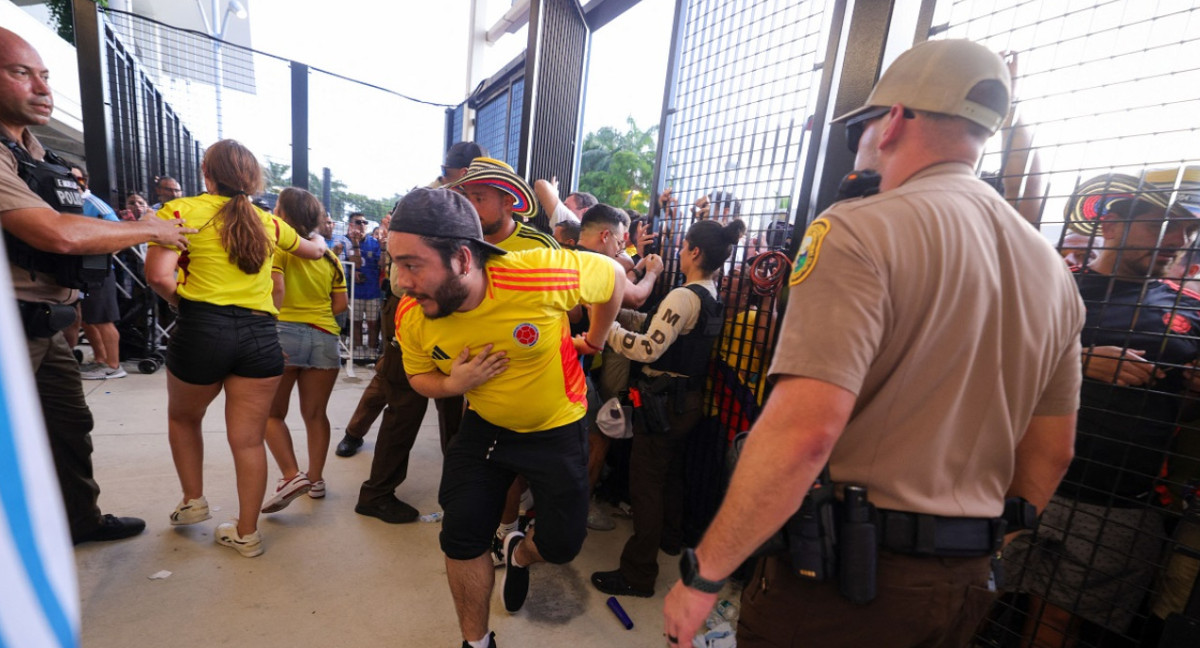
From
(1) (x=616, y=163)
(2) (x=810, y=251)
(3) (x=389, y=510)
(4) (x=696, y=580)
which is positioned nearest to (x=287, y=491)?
(3) (x=389, y=510)

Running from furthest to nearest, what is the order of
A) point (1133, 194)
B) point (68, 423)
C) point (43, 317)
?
point (68, 423)
point (43, 317)
point (1133, 194)

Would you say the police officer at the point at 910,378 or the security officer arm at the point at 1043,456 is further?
the security officer arm at the point at 1043,456

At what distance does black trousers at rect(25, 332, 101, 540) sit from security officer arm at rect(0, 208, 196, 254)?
0.47 metres

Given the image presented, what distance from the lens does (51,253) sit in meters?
1.87

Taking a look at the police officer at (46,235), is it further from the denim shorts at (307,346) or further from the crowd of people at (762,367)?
the denim shorts at (307,346)

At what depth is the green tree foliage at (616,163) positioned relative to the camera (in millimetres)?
19250

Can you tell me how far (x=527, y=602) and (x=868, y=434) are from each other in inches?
77.1

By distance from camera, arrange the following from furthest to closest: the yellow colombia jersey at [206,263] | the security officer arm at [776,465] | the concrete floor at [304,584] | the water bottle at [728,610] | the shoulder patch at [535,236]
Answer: the shoulder patch at [535,236] → the water bottle at [728,610] → the yellow colombia jersey at [206,263] → the concrete floor at [304,584] → the security officer arm at [776,465]

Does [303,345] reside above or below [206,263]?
below

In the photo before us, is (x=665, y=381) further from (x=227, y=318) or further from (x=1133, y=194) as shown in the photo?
(x=227, y=318)

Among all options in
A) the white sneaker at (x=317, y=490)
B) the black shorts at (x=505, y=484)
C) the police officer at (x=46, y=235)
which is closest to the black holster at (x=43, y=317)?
the police officer at (x=46, y=235)

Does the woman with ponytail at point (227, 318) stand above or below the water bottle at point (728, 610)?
above

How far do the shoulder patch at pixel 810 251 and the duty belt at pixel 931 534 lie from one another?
21.5 inches

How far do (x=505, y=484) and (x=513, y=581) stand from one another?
590 millimetres
